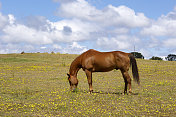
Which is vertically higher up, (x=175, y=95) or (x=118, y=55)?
(x=118, y=55)

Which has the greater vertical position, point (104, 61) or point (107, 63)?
point (104, 61)

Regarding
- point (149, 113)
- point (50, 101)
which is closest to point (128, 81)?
point (149, 113)

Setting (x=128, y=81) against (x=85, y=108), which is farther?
(x=128, y=81)

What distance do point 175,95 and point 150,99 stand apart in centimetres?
217

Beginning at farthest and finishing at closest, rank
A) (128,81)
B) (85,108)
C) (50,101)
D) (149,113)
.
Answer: (128,81)
(50,101)
(85,108)
(149,113)

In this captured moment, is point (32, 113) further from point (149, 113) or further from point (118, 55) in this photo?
point (118, 55)

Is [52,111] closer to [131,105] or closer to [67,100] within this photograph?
[67,100]

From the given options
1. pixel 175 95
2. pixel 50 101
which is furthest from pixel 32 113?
pixel 175 95

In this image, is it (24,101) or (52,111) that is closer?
(52,111)

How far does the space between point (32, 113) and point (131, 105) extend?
430 centimetres

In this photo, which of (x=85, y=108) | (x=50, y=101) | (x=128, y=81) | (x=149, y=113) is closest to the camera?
(x=149, y=113)

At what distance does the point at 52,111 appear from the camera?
8.30 m

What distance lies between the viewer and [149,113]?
316 inches

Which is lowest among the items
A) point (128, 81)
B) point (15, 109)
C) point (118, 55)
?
point (15, 109)
